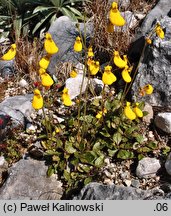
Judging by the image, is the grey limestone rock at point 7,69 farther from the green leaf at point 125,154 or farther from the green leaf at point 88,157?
the green leaf at point 125,154

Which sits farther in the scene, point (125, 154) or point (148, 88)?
point (125, 154)

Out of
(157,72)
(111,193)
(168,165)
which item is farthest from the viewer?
(157,72)

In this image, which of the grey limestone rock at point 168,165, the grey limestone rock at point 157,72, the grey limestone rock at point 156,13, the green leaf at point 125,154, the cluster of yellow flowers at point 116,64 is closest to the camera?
the cluster of yellow flowers at point 116,64

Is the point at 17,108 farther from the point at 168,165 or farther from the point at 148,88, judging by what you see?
the point at 168,165

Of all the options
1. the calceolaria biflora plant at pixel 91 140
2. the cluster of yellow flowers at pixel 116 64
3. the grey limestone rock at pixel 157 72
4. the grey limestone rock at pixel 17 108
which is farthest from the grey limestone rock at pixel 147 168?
the grey limestone rock at pixel 17 108

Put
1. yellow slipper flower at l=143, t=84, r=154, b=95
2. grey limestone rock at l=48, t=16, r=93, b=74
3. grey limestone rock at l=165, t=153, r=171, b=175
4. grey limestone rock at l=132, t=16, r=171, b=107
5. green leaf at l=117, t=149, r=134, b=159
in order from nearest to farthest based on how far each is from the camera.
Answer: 1. yellow slipper flower at l=143, t=84, r=154, b=95
2. grey limestone rock at l=165, t=153, r=171, b=175
3. green leaf at l=117, t=149, r=134, b=159
4. grey limestone rock at l=132, t=16, r=171, b=107
5. grey limestone rock at l=48, t=16, r=93, b=74

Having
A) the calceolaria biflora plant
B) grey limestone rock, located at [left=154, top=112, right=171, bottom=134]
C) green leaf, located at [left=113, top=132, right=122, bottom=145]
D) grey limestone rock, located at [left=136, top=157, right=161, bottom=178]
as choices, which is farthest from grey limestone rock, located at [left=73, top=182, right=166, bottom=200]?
grey limestone rock, located at [left=154, top=112, right=171, bottom=134]

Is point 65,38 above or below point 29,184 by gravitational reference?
above

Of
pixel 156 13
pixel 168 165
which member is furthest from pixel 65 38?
pixel 168 165

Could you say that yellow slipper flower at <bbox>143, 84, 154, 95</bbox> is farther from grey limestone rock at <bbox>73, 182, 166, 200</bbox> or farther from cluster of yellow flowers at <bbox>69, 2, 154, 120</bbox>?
grey limestone rock at <bbox>73, 182, 166, 200</bbox>
